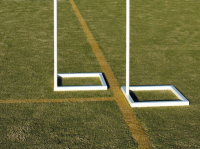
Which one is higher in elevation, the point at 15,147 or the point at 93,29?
the point at 15,147

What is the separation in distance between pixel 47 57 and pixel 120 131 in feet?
10.5

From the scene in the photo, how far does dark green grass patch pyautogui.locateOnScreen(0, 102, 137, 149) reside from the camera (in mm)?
3764

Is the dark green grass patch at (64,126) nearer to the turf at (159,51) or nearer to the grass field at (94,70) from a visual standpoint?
the grass field at (94,70)

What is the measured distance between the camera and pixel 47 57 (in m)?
6.90

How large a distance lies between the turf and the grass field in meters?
0.01

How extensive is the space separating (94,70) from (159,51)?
5.74 ft

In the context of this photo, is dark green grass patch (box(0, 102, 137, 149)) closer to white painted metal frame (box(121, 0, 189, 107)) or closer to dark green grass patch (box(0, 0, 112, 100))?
Answer: white painted metal frame (box(121, 0, 189, 107))

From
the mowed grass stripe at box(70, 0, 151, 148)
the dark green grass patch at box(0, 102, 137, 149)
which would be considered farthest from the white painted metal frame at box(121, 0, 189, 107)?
the dark green grass patch at box(0, 102, 137, 149)

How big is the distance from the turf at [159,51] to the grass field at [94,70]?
1cm

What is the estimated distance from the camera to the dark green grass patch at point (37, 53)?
5.25m

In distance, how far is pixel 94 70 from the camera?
6168 millimetres

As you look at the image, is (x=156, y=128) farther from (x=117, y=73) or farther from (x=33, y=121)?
(x=117, y=73)

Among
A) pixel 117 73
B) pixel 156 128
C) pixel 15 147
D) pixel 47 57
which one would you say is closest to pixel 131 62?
pixel 117 73

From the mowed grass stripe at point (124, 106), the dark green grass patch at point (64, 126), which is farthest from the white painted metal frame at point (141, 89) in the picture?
the dark green grass patch at point (64, 126)
